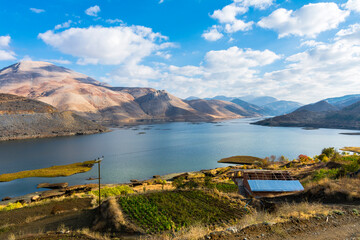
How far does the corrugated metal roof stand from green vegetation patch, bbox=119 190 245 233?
7.05 metres

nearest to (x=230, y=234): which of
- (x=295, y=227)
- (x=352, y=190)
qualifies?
(x=295, y=227)

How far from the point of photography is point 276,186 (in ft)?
76.0

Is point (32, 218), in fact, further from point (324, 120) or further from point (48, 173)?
point (324, 120)

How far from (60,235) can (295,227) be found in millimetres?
13258

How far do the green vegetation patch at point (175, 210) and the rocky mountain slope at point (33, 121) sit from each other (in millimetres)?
117244

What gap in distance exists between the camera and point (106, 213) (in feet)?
49.7

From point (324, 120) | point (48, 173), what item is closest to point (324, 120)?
point (324, 120)

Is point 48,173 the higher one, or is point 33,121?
point 33,121

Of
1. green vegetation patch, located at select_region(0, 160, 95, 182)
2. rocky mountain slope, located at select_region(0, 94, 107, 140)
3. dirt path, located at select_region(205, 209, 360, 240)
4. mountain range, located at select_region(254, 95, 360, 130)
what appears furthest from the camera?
mountain range, located at select_region(254, 95, 360, 130)

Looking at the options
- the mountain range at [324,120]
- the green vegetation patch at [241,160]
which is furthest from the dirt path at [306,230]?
the mountain range at [324,120]

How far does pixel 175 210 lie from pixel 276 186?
13518 mm


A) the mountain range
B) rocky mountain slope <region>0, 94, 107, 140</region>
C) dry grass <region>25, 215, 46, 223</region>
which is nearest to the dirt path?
dry grass <region>25, 215, 46, 223</region>

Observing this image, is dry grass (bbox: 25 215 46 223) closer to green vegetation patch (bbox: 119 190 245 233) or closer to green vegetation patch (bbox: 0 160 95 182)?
green vegetation patch (bbox: 119 190 245 233)

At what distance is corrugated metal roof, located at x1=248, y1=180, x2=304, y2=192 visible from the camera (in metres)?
22.4
